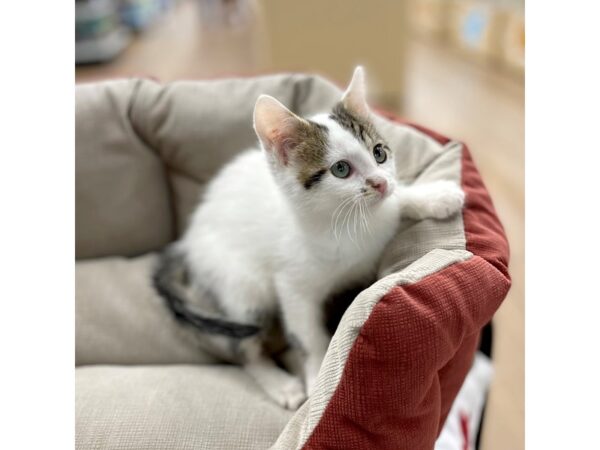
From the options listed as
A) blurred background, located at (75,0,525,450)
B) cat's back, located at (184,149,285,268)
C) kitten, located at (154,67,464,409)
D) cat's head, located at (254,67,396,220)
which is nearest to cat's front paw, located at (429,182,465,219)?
kitten, located at (154,67,464,409)

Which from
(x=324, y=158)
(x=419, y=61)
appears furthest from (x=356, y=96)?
(x=419, y=61)

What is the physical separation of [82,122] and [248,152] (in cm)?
52

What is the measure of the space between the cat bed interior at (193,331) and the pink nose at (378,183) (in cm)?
16

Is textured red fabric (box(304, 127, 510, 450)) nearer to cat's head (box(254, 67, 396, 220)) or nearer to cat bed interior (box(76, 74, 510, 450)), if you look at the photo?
cat bed interior (box(76, 74, 510, 450))

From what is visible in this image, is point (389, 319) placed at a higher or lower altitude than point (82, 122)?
lower

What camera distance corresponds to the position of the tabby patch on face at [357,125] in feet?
3.52

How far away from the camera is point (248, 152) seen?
58.5 inches

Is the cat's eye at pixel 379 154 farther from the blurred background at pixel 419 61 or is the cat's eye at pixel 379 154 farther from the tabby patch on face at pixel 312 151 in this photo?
the blurred background at pixel 419 61

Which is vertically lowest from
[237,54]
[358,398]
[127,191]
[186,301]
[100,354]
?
[100,354]

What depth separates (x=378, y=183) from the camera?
3.29ft

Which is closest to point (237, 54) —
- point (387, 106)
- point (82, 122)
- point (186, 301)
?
point (387, 106)

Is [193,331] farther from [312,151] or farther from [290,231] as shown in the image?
[312,151]

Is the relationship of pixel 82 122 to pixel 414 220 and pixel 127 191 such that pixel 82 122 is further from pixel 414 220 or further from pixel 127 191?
pixel 414 220

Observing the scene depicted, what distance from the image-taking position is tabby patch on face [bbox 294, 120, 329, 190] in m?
1.05
